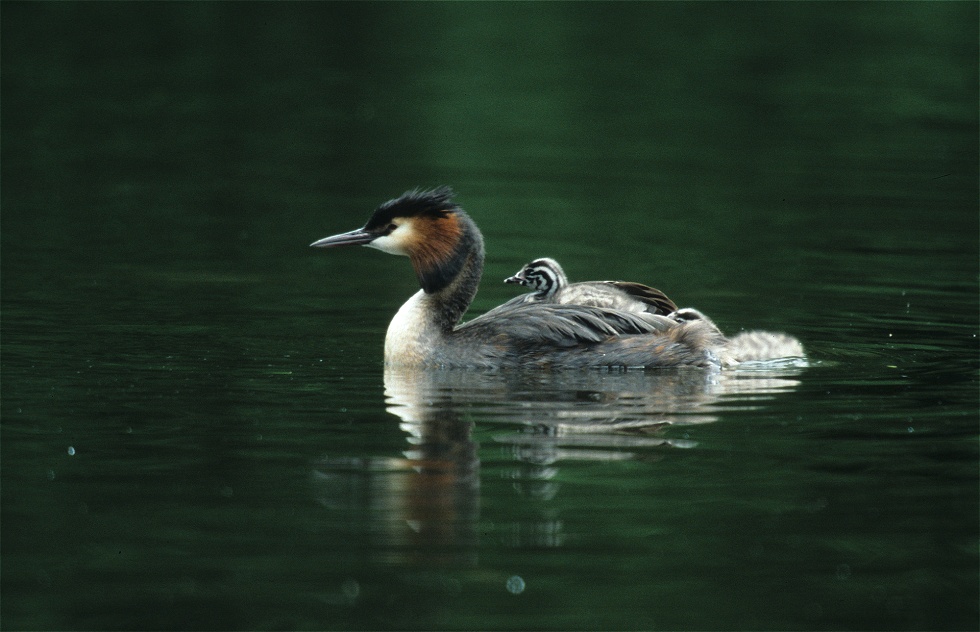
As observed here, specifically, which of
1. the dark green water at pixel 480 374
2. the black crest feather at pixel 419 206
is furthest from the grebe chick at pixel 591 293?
the dark green water at pixel 480 374

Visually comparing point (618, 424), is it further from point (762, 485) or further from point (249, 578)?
point (249, 578)

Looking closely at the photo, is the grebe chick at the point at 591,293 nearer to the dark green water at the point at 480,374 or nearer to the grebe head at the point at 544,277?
the grebe head at the point at 544,277

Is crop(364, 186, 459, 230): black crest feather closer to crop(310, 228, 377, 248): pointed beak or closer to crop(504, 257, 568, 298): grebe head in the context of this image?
crop(310, 228, 377, 248): pointed beak

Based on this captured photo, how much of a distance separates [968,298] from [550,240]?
3.97m

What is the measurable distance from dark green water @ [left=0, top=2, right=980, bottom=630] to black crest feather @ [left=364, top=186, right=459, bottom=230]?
2.85 feet

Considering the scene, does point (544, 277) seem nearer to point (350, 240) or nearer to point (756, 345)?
point (350, 240)

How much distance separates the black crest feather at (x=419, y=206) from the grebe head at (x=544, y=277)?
83 centimetres

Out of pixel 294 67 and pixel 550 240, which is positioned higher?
pixel 294 67

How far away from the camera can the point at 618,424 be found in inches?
322

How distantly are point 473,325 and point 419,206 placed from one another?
80 cm

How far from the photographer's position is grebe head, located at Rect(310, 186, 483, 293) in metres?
9.92

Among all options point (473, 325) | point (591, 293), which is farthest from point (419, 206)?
point (591, 293)

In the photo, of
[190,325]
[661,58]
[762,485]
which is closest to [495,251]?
[190,325]

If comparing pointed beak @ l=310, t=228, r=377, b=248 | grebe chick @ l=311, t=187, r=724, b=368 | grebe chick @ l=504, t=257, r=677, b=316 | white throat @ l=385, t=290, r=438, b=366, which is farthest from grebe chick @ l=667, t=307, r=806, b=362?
pointed beak @ l=310, t=228, r=377, b=248
